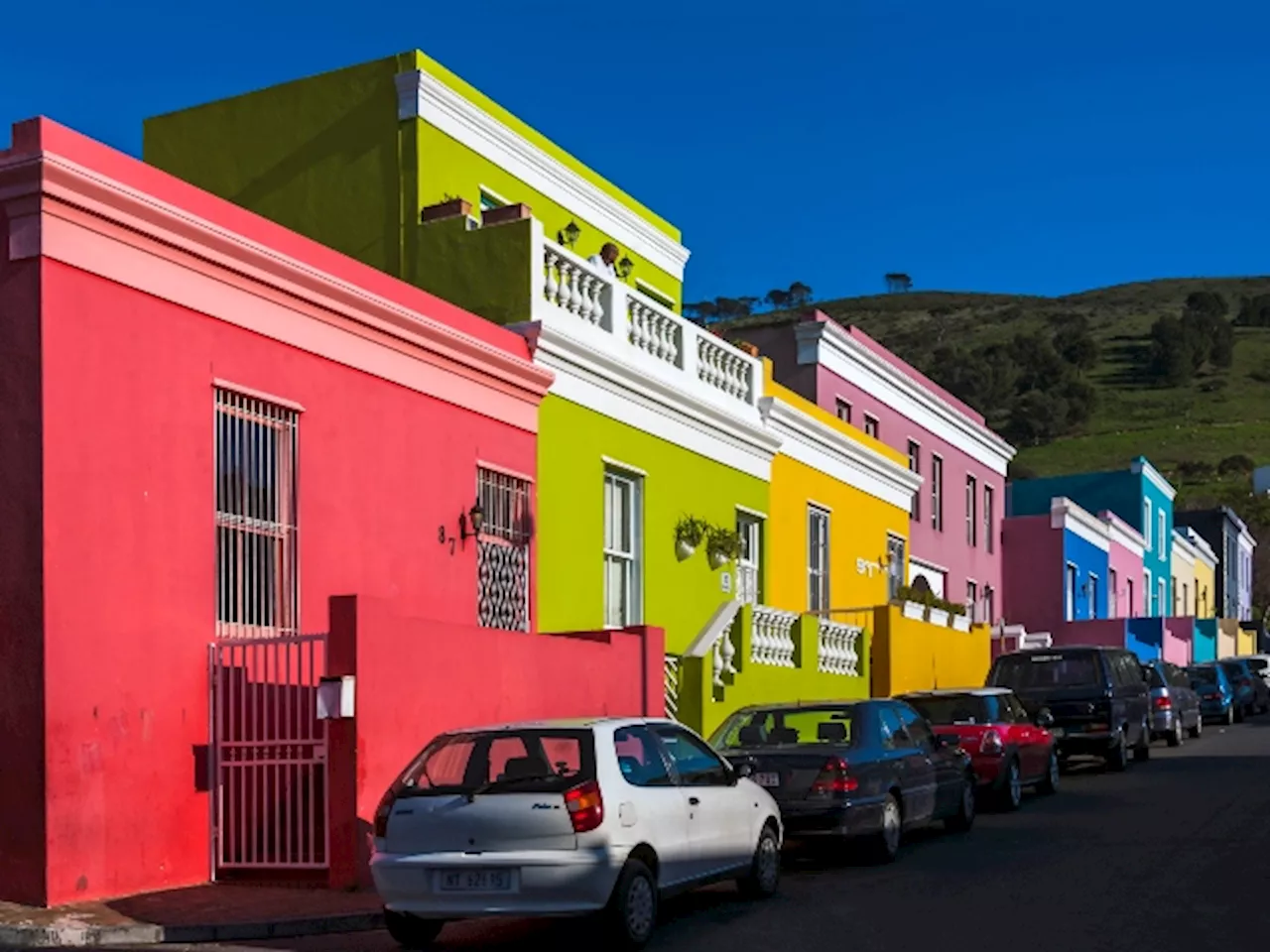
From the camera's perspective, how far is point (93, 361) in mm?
12711

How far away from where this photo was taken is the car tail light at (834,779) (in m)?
14.1

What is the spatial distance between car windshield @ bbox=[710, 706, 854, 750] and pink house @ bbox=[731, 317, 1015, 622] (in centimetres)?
1567

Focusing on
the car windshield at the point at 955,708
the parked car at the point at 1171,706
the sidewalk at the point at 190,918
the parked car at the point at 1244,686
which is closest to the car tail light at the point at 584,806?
the sidewalk at the point at 190,918

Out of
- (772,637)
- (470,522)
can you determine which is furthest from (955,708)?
(470,522)

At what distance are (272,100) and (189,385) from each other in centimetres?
870

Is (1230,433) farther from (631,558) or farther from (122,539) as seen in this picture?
(122,539)

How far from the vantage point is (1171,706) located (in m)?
30.2

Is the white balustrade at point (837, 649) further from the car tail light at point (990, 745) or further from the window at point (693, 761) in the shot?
the window at point (693, 761)

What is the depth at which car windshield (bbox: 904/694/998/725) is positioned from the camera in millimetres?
19922

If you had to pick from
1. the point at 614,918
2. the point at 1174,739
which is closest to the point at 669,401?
the point at 614,918

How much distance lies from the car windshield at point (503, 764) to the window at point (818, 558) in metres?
14.9

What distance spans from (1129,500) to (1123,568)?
3.07m

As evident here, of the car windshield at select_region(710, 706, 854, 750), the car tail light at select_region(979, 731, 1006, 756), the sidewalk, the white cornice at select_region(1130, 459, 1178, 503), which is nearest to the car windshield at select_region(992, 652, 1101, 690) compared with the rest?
the car tail light at select_region(979, 731, 1006, 756)

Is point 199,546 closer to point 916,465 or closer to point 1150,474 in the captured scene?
point 916,465
